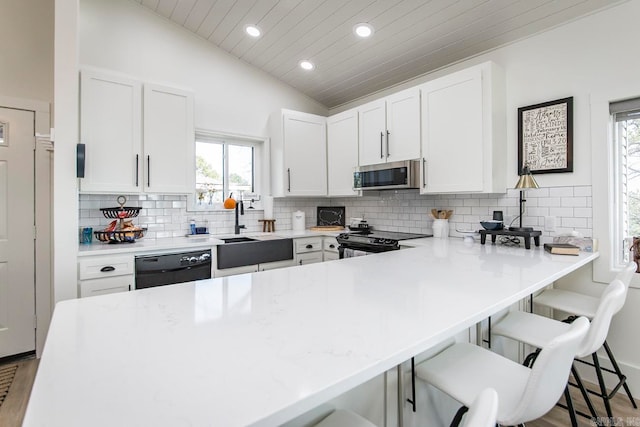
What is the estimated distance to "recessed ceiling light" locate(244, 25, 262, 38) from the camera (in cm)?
306

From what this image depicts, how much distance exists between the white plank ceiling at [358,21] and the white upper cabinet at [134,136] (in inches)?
33.0

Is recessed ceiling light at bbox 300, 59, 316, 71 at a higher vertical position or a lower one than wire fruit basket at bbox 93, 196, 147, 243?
higher

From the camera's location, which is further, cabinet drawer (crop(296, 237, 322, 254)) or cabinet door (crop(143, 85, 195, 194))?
cabinet drawer (crop(296, 237, 322, 254))

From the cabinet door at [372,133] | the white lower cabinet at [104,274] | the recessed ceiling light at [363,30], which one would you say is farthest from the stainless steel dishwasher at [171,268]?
the recessed ceiling light at [363,30]

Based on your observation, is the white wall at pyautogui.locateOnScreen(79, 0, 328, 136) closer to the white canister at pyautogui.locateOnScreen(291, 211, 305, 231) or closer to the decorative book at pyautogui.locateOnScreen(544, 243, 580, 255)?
the white canister at pyautogui.locateOnScreen(291, 211, 305, 231)

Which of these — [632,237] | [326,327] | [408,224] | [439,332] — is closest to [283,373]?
[326,327]

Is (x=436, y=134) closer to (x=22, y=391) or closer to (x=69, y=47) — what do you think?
(x=69, y=47)

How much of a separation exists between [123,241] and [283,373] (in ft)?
8.44

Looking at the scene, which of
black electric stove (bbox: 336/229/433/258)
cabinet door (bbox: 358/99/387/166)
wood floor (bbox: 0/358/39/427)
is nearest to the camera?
wood floor (bbox: 0/358/39/427)

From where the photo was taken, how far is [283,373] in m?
0.63

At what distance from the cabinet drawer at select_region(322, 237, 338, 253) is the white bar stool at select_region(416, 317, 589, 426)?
2.19 metres

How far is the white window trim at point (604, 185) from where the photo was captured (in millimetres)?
2188

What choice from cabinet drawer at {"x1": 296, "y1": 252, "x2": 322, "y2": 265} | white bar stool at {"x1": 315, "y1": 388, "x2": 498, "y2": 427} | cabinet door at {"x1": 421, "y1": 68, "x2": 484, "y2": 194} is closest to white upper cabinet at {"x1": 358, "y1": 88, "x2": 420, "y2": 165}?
cabinet door at {"x1": 421, "y1": 68, "x2": 484, "y2": 194}

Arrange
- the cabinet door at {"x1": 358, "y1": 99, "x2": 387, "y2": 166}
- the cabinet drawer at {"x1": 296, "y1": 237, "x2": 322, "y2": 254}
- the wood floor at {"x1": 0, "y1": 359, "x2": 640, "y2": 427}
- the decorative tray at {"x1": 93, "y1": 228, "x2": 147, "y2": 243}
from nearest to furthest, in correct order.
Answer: the wood floor at {"x1": 0, "y1": 359, "x2": 640, "y2": 427} < the decorative tray at {"x1": 93, "y1": 228, "x2": 147, "y2": 243} < the cabinet door at {"x1": 358, "y1": 99, "x2": 387, "y2": 166} < the cabinet drawer at {"x1": 296, "y1": 237, "x2": 322, "y2": 254}
